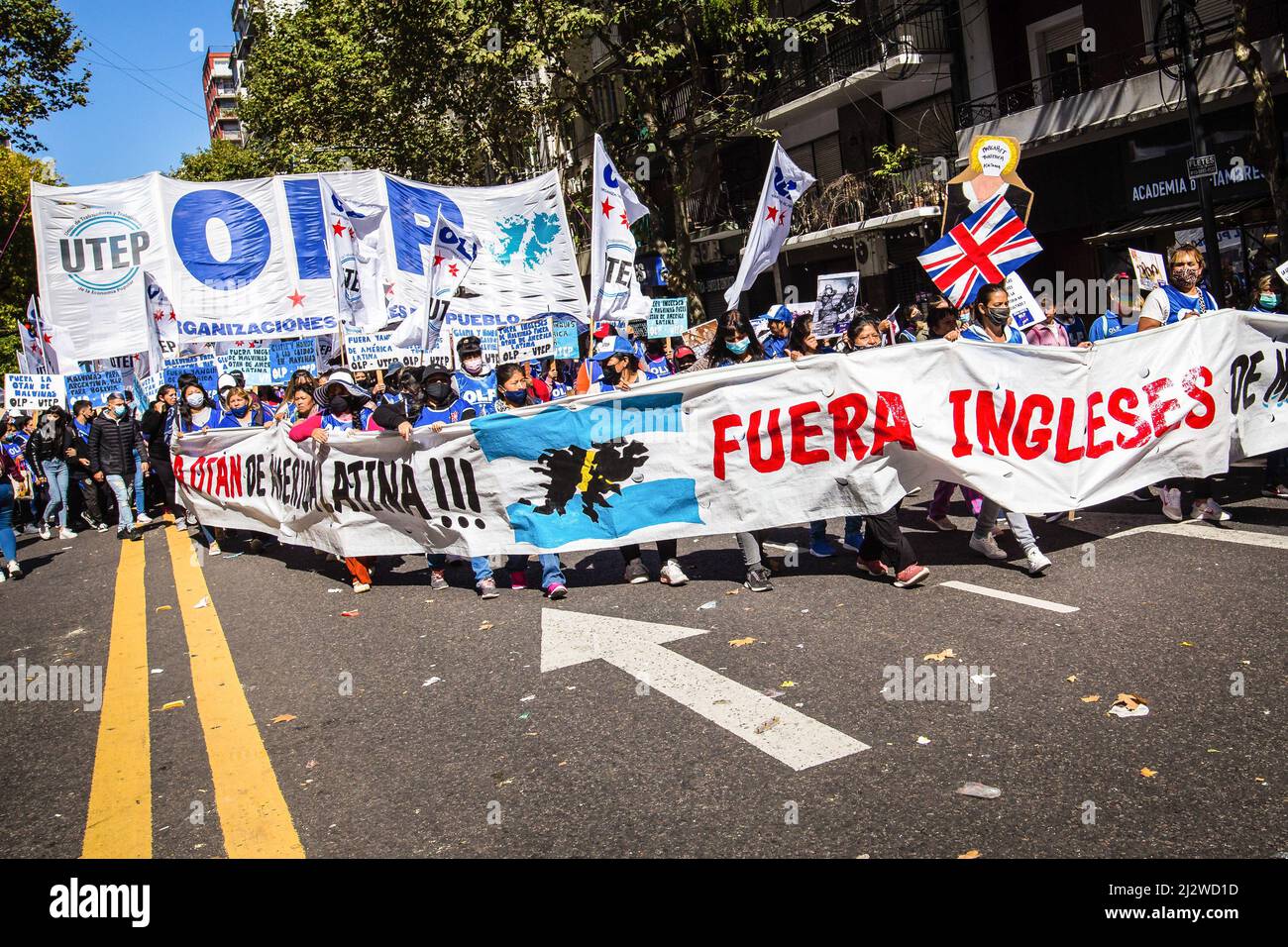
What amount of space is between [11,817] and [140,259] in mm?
9879

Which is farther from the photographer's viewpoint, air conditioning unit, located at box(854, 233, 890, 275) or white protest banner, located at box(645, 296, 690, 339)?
air conditioning unit, located at box(854, 233, 890, 275)

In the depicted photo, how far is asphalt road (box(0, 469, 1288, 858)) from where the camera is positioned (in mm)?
3766

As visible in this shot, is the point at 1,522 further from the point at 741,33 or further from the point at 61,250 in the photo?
the point at 741,33

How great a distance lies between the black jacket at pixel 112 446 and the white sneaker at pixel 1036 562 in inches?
482

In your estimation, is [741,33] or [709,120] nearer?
[741,33]

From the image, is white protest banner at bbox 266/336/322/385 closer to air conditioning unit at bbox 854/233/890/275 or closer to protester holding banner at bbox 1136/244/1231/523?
protester holding banner at bbox 1136/244/1231/523

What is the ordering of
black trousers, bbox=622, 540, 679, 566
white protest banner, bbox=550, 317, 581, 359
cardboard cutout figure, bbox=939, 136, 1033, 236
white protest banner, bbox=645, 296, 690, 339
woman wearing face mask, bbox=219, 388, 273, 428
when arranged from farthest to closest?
→ white protest banner, bbox=645, 296, 690, 339 → white protest banner, bbox=550, 317, 581, 359 → woman wearing face mask, bbox=219, 388, 273, 428 → cardboard cutout figure, bbox=939, 136, 1033, 236 → black trousers, bbox=622, 540, 679, 566

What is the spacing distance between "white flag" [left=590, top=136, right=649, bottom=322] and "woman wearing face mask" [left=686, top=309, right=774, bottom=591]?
3.66 ft

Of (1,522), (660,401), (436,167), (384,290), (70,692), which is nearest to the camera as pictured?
(70,692)

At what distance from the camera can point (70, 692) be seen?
6.73 m

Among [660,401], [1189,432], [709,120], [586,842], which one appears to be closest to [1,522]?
[660,401]

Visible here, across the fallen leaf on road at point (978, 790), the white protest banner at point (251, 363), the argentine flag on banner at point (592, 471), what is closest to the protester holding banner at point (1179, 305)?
the argentine flag on banner at point (592, 471)

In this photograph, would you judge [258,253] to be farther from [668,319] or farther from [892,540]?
[892,540]

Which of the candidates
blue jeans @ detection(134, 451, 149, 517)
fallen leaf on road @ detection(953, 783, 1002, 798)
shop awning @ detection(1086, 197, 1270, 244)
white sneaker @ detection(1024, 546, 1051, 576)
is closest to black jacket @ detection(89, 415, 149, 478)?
blue jeans @ detection(134, 451, 149, 517)
